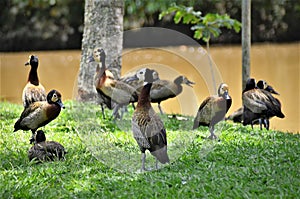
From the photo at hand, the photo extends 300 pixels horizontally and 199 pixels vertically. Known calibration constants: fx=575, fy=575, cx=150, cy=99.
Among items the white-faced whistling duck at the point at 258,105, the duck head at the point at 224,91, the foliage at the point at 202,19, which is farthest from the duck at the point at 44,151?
the foliage at the point at 202,19

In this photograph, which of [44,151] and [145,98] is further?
[44,151]

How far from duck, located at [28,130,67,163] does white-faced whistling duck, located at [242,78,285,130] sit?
75.6 inches

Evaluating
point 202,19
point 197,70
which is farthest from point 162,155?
point 197,70

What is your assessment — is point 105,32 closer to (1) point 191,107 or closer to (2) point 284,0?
(1) point 191,107

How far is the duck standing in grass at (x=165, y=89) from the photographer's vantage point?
6.47 m

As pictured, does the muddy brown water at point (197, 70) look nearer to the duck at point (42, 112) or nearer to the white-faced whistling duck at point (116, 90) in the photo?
the white-faced whistling duck at point (116, 90)

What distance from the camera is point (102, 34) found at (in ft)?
24.5

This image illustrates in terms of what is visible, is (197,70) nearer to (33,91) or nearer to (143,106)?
(33,91)

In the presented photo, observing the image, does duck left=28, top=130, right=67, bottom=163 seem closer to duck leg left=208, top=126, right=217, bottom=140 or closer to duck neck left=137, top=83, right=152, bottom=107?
duck neck left=137, top=83, right=152, bottom=107

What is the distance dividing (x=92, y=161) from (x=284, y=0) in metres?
14.2

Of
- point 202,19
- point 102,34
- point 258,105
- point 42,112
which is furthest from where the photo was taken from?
point 202,19

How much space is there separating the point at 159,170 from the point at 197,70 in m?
8.61

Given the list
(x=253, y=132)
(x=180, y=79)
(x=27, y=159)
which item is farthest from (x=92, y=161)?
(x=180, y=79)

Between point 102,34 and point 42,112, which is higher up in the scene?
point 102,34
